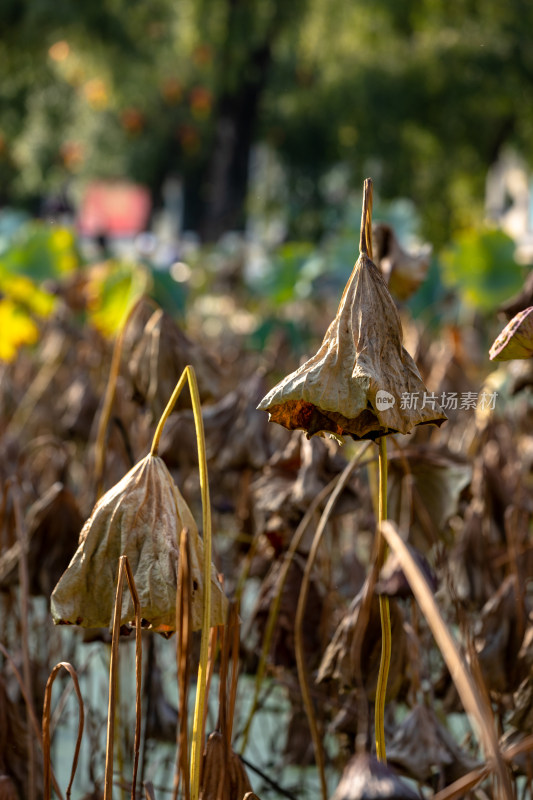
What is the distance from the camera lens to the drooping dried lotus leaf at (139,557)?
61 centimetres

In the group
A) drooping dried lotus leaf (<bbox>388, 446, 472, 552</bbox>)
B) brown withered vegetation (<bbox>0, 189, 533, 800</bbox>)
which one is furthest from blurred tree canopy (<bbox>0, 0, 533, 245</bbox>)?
drooping dried lotus leaf (<bbox>388, 446, 472, 552</bbox>)

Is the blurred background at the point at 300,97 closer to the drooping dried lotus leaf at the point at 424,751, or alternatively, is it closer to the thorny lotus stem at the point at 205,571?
the drooping dried lotus leaf at the point at 424,751

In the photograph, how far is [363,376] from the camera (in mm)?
569

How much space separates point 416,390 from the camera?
0.59 metres

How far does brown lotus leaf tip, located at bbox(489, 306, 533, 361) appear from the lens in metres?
0.63

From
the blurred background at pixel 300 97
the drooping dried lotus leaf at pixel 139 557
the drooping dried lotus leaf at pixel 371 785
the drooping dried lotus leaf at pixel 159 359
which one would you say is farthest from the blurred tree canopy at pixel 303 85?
the drooping dried lotus leaf at pixel 371 785

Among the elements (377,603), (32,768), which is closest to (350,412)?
(377,603)

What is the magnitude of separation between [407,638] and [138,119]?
1071cm

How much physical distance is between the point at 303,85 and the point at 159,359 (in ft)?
30.7

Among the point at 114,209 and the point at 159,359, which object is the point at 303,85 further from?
the point at 114,209

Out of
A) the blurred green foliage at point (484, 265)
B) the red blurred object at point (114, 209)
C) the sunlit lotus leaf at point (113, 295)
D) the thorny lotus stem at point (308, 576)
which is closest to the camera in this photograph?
the thorny lotus stem at point (308, 576)

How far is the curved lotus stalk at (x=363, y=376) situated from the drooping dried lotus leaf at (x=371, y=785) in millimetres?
175

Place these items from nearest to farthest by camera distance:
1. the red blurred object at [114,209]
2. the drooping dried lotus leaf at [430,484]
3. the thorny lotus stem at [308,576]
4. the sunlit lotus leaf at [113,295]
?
1. the thorny lotus stem at [308,576]
2. the drooping dried lotus leaf at [430,484]
3. the sunlit lotus leaf at [113,295]
4. the red blurred object at [114,209]

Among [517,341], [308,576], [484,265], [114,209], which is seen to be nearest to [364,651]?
[308,576]
